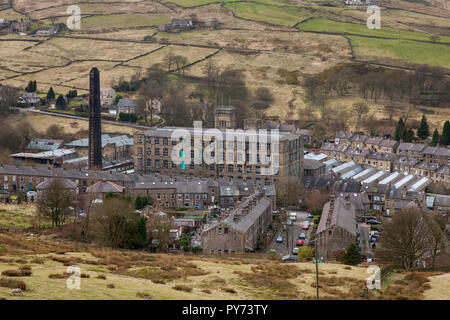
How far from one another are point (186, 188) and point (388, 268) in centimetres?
4045

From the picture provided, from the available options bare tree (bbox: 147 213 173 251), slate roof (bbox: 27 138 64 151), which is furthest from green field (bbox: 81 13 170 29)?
bare tree (bbox: 147 213 173 251)

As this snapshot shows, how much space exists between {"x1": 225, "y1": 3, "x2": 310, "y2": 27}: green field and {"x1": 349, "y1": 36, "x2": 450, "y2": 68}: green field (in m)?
25.4

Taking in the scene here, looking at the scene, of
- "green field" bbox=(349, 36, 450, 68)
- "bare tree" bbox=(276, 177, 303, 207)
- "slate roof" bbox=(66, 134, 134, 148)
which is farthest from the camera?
"green field" bbox=(349, 36, 450, 68)

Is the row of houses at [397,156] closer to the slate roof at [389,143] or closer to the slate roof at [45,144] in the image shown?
the slate roof at [389,143]

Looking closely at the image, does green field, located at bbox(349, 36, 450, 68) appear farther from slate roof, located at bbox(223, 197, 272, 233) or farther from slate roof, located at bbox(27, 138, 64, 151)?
slate roof, located at bbox(223, 197, 272, 233)

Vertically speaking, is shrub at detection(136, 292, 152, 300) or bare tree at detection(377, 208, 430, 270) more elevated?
shrub at detection(136, 292, 152, 300)

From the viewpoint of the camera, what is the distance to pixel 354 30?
17662 cm

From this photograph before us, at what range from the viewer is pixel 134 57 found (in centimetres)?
16388

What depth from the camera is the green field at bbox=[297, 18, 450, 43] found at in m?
172

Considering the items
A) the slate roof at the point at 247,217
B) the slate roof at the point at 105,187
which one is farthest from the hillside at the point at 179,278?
the slate roof at the point at 105,187

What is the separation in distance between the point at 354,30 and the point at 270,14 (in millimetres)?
28434
